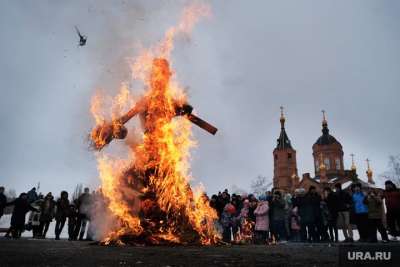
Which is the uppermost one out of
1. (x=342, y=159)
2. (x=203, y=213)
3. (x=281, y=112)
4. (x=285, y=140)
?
(x=281, y=112)

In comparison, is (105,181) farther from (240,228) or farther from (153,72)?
(240,228)

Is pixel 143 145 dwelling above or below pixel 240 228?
above

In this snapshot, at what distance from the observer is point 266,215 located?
12.9 m

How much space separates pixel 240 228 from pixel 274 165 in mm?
80531

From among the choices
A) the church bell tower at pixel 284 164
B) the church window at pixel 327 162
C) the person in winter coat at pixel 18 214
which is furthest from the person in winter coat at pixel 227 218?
the church bell tower at pixel 284 164

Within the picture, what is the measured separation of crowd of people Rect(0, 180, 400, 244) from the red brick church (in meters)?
59.9

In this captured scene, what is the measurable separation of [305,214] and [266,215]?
1575mm

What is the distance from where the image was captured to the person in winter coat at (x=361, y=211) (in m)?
11.3

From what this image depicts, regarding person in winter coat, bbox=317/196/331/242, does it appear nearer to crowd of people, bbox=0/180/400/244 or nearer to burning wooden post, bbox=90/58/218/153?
crowd of people, bbox=0/180/400/244

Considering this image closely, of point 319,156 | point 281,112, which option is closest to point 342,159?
point 319,156

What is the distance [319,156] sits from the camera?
82250 mm

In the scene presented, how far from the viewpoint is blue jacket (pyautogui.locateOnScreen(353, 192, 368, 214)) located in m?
11.3

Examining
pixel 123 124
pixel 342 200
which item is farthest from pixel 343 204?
pixel 123 124

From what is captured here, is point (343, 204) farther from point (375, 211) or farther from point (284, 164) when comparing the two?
point (284, 164)
